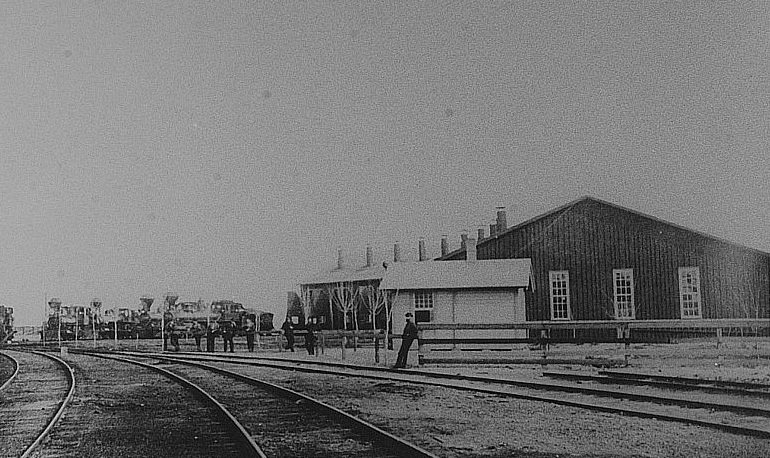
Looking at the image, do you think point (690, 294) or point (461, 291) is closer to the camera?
point (690, 294)

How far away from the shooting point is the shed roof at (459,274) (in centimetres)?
2159

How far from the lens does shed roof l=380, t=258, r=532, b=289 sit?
21594 mm

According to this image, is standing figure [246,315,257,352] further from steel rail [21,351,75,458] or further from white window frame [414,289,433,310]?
white window frame [414,289,433,310]

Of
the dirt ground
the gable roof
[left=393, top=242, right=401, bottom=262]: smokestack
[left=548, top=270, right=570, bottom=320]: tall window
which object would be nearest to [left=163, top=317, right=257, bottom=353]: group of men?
[left=393, top=242, right=401, bottom=262]: smokestack

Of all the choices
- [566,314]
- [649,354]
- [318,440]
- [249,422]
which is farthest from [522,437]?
[566,314]

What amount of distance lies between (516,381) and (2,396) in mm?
10111

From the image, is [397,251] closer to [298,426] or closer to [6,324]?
[298,426]

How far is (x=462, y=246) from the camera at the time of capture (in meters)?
24.4

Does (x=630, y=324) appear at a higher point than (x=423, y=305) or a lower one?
lower

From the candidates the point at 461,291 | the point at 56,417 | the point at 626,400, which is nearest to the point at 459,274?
the point at 461,291

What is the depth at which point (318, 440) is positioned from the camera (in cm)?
1090

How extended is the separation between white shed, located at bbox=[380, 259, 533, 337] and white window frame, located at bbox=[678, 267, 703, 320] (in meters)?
3.90

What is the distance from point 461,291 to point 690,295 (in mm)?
6598

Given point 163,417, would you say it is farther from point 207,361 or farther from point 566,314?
point 207,361
